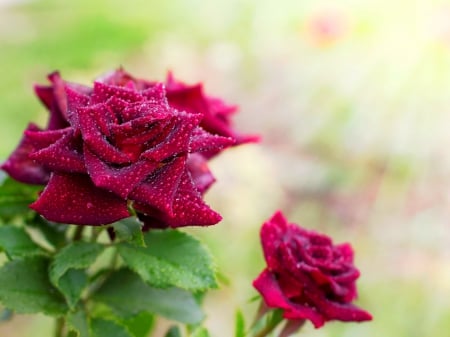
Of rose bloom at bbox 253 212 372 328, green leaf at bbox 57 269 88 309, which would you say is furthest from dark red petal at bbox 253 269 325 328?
green leaf at bbox 57 269 88 309

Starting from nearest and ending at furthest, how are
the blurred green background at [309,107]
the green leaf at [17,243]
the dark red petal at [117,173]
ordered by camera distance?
the dark red petal at [117,173] → the green leaf at [17,243] → the blurred green background at [309,107]

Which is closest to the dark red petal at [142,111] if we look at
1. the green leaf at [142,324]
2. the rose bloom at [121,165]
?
the rose bloom at [121,165]

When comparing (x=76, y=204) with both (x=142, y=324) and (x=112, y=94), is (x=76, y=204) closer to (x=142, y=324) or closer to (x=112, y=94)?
(x=112, y=94)

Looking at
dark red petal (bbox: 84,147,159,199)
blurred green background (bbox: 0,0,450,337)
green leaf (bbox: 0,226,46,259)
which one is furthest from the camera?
blurred green background (bbox: 0,0,450,337)

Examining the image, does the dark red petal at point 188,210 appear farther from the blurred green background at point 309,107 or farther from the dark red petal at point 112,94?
the blurred green background at point 309,107

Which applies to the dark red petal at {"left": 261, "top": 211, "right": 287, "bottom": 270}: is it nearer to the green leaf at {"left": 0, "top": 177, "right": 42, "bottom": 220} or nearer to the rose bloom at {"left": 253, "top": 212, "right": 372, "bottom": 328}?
the rose bloom at {"left": 253, "top": 212, "right": 372, "bottom": 328}

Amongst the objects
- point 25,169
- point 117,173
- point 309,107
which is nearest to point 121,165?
point 117,173
